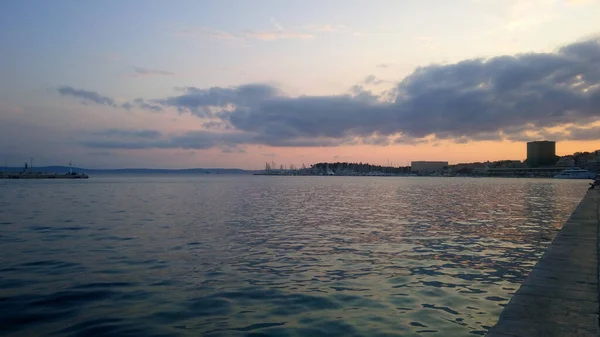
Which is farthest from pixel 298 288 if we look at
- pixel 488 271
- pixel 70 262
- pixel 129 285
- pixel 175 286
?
pixel 70 262

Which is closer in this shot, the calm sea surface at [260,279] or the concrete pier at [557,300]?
the concrete pier at [557,300]

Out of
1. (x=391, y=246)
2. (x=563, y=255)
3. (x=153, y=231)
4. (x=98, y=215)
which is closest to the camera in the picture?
(x=563, y=255)

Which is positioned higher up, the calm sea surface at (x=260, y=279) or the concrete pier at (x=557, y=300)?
the concrete pier at (x=557, y=300)

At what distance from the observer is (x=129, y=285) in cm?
1399

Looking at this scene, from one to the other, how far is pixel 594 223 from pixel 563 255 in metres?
11.9

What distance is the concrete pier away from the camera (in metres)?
7.59

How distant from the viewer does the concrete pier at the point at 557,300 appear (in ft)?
24.9

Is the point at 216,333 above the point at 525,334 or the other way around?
the other way around

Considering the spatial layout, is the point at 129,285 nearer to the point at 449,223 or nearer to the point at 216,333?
the point at 216,333

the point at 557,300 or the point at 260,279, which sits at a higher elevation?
the point at 557,300

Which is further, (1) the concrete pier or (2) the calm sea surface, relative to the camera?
(2) the calm sea surface

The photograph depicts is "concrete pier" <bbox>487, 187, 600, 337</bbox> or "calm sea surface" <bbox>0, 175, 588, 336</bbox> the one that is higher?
"concrete pier" <bbox>487, 187, 600, 337</bbox>

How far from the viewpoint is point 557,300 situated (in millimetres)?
9367

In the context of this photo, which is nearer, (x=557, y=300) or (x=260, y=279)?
(x=557, y=300)
